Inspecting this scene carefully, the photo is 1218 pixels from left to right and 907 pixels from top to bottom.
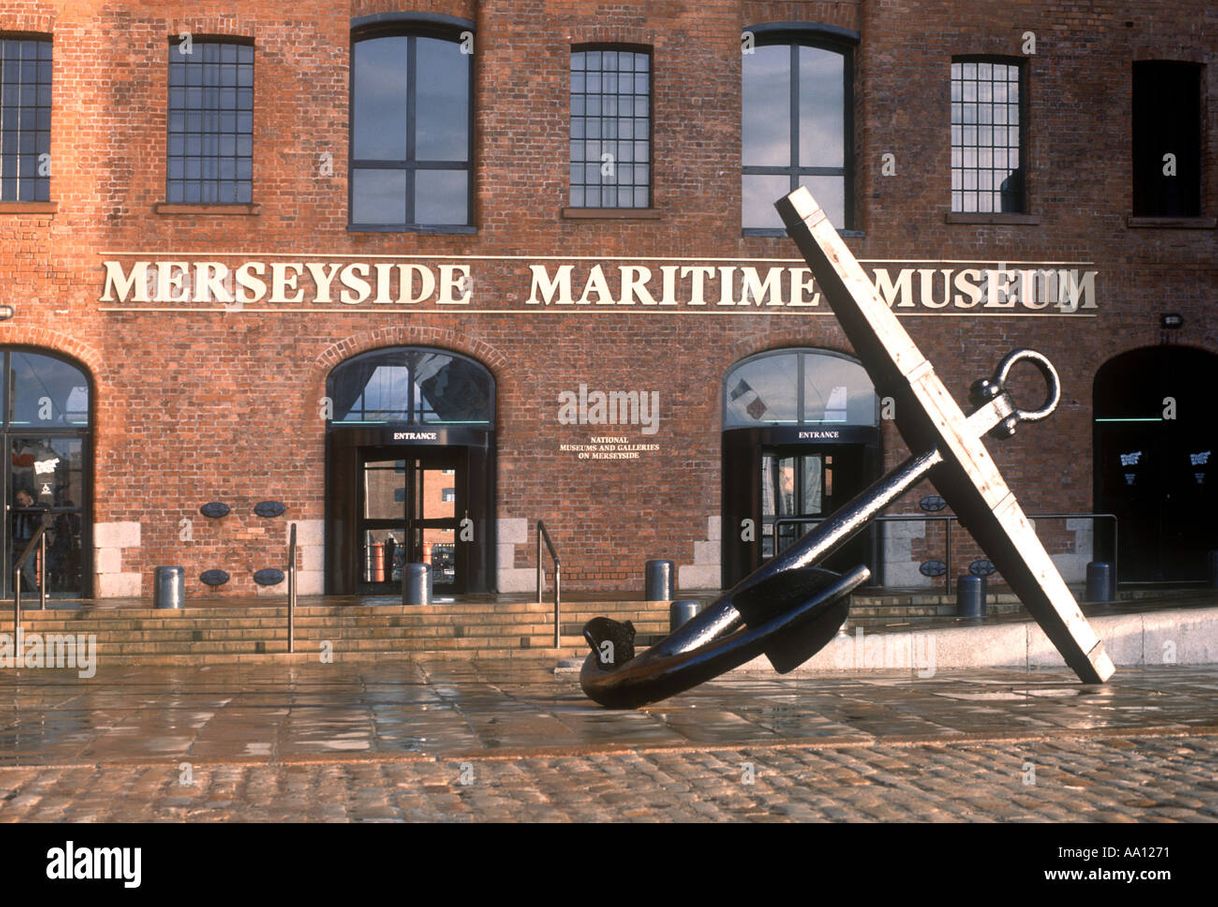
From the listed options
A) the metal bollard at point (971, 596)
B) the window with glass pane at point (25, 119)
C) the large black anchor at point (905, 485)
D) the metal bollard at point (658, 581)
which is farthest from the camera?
Result: the window with glass pane at point (25, 119)

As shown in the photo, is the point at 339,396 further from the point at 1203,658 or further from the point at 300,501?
the point at 1203,658

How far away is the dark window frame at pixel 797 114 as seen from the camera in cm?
2000

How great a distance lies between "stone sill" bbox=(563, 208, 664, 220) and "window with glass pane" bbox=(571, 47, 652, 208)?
0.38 m

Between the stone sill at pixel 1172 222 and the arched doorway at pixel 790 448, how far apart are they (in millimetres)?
4226

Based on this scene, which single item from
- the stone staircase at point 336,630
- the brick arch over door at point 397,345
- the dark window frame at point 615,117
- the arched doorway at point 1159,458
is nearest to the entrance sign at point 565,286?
the brick arch over door at point 397,345

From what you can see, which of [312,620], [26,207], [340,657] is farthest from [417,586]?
[26,207]

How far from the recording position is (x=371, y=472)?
19.5 metres

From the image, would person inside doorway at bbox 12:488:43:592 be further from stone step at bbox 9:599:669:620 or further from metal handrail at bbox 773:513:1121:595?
metal handrail at bbox 773:513:1121:595

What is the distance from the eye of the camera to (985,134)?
20188 mm

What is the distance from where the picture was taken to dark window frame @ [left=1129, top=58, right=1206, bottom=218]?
802 inches

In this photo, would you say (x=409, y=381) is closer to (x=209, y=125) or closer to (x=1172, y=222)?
(x=209, y=125)

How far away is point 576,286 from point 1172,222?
8127mm

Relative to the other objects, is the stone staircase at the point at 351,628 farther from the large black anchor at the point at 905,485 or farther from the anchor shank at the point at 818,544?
the anchor shank at the point at 818,544
